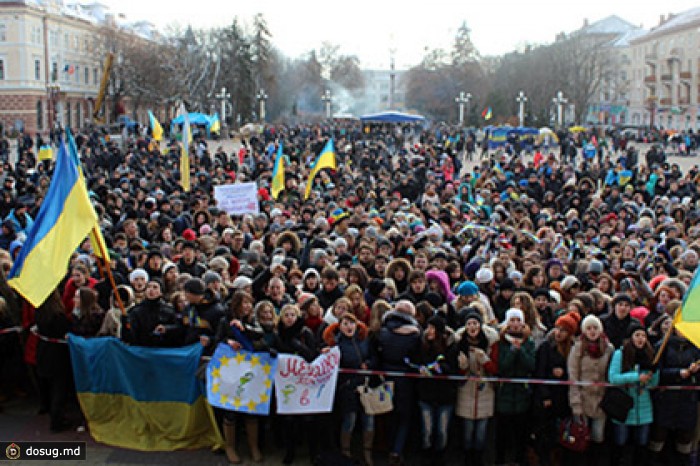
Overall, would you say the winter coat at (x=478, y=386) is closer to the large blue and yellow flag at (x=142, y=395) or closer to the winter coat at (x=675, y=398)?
the winter coat at (x=675, y=398)

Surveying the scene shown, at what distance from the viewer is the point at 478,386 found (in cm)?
675

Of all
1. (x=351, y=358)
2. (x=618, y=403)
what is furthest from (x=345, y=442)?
(x=618, y=403)

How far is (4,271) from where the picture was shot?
8.52 meters

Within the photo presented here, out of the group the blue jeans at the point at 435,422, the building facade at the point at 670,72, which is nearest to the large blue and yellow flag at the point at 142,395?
the blue jeans at the point at 435,422

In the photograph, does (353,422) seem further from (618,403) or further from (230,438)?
(618,403)

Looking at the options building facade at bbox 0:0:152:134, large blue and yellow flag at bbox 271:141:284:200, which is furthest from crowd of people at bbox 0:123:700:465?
building facade at bbox 0:0:152:134

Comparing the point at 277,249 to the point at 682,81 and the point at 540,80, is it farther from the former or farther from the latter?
the point at 682,81

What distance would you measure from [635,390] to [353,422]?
250 cm

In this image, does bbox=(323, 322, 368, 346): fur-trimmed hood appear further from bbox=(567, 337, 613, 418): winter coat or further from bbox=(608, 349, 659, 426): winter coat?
bbox=(608, 349, 659, 426): winter coat

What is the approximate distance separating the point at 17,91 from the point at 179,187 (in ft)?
177

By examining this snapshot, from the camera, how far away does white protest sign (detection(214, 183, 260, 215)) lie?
14.1 m

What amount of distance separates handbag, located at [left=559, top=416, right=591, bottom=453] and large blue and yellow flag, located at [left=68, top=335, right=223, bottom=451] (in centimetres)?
317

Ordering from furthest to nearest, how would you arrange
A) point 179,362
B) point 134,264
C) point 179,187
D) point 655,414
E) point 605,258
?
point 179,187, point 605,258, point 134,264, point 179,362, point 655,414

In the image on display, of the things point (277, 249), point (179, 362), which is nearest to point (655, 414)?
point (179, 362)
